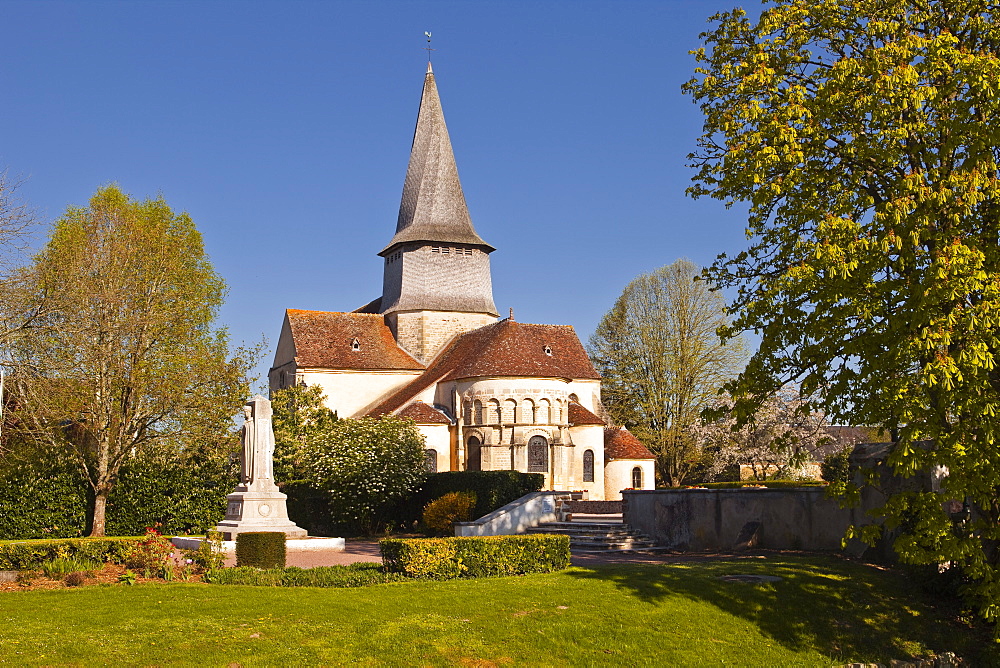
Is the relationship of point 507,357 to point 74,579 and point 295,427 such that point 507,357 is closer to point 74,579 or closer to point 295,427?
point 295,427

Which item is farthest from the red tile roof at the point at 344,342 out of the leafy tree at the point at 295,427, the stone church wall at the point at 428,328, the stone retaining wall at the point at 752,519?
the stone retaining wall at the point at 752,519

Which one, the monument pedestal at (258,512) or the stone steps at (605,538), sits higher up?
the monument pedestal at (258,512)

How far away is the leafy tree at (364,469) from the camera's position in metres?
29.7

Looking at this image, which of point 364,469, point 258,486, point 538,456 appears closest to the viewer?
point 258,486

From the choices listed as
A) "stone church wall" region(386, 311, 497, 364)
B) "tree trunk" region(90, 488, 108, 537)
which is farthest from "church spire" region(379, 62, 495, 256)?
"tree trunk" region(90, 488, 108, 537)

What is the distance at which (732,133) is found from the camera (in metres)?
13.9

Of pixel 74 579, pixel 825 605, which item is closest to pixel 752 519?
pixel 825 605

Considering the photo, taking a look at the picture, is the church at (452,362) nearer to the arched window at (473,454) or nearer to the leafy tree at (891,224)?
the arched window at (473,454)

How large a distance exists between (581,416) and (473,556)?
2893 cm

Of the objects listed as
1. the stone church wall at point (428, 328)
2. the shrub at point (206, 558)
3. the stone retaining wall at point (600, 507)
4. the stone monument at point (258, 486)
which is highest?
the stone church wall at point (428, 328)

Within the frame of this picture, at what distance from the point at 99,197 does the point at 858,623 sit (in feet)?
114

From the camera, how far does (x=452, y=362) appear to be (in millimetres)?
47406

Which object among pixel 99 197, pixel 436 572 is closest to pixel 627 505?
pixel 436 572

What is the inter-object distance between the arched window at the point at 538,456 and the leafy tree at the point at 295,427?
9268 mm
